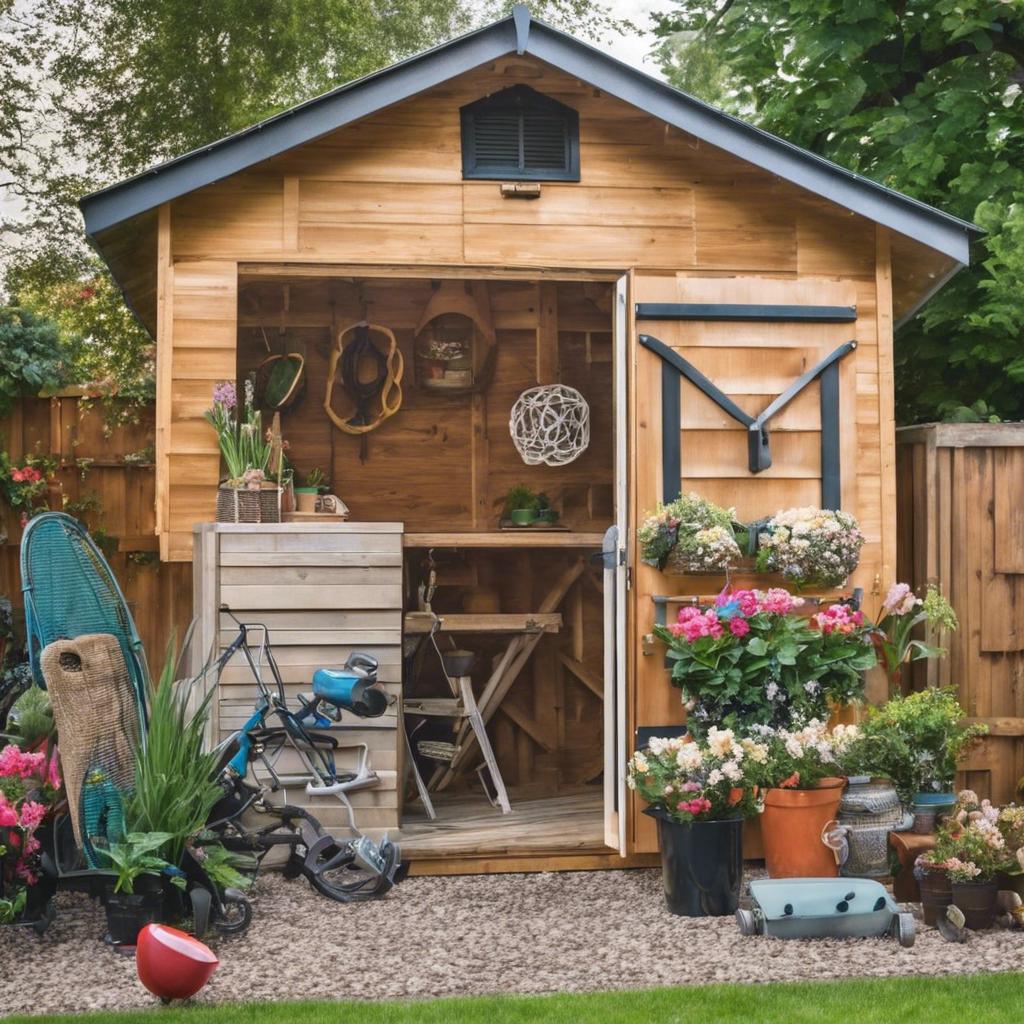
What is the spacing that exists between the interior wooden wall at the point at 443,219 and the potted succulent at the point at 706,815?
2.32 meters

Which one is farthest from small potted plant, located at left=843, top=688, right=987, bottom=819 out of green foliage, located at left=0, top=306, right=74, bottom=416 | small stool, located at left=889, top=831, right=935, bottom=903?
green foliage, located at left=0, top=306, right=74, bottom=416

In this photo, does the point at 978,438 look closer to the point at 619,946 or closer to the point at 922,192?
the point at 922,192

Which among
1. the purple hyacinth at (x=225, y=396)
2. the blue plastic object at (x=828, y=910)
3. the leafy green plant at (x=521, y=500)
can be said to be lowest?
the blue plastic object at (x=828, y=910)

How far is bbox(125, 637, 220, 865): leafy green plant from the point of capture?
4793mm

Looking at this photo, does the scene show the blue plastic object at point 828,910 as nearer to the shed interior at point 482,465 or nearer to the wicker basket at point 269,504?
the wicker basket at point 269,504

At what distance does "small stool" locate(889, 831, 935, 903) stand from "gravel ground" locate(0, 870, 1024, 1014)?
0.41 meters

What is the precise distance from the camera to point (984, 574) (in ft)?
21.1

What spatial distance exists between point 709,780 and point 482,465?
3286 mm

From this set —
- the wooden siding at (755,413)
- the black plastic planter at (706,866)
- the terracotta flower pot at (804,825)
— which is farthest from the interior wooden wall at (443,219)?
the black plastic planter at (706,866)

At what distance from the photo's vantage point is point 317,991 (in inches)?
168

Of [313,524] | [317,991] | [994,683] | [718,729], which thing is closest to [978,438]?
[994,683]

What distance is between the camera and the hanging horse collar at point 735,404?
604 cm

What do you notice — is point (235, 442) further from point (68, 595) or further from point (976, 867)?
point (976, 867)

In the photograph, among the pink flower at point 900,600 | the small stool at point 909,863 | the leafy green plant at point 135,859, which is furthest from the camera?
the pink flower at point 900,600
